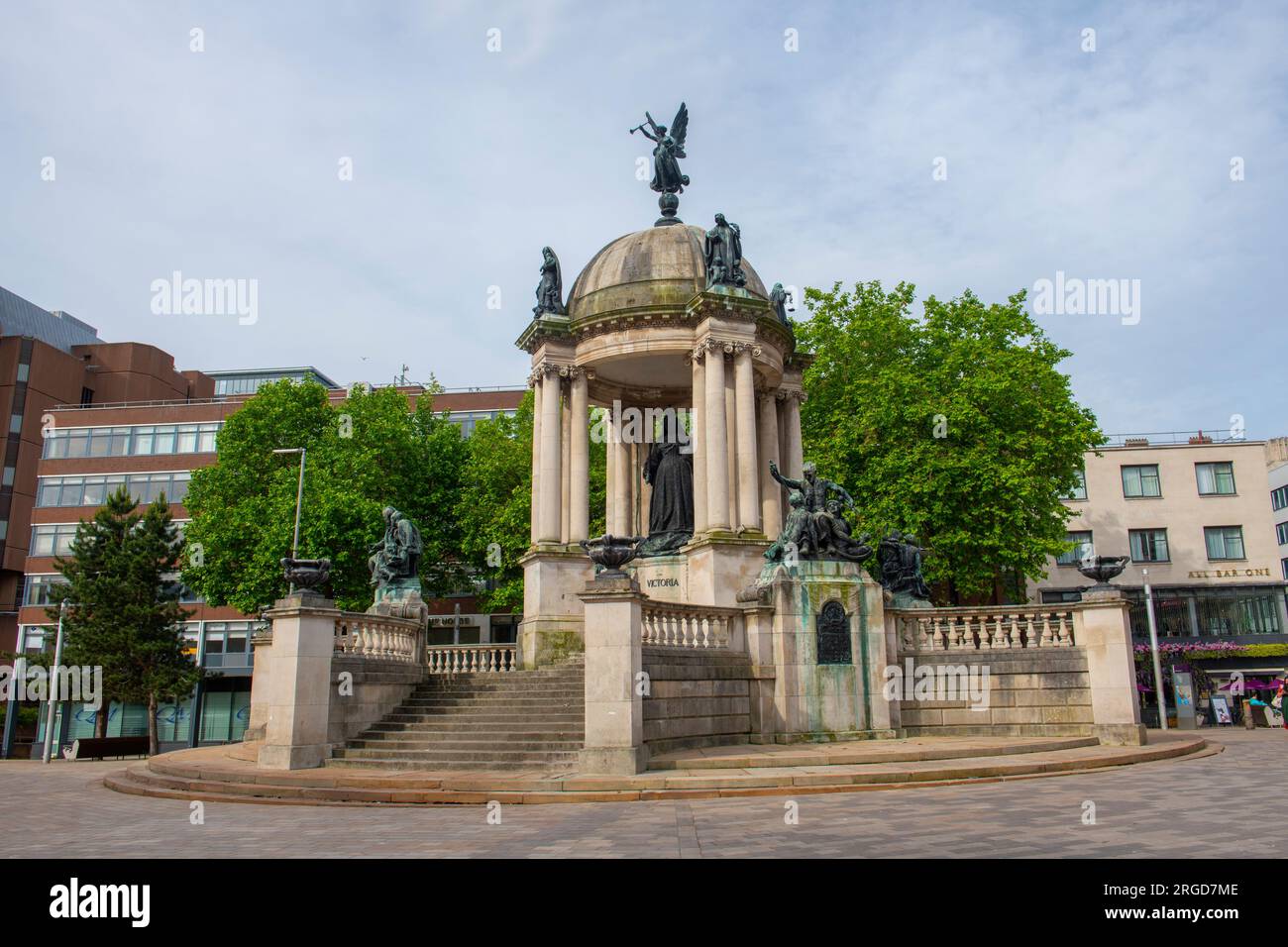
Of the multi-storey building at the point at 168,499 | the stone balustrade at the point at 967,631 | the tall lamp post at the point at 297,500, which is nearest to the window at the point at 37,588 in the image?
the multi-storey building at the point at 168,499

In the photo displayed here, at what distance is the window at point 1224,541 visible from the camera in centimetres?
5153

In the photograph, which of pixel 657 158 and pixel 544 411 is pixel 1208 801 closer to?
pixel 544 411

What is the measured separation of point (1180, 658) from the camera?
45.4 metres

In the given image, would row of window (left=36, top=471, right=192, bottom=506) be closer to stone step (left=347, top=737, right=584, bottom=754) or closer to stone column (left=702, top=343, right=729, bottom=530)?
stone column (left=702, top=343, right=729, bottom=530)

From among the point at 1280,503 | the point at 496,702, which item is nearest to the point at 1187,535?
the point at 1280,503

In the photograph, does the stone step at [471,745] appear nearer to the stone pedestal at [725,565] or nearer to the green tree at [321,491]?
the stone pedestal at [725,565]

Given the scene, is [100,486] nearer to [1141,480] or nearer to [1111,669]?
[1111,669]

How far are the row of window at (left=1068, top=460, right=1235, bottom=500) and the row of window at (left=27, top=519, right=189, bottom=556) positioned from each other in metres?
58.9

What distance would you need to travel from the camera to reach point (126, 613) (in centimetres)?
3847

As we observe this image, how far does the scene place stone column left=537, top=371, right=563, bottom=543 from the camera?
2331cm

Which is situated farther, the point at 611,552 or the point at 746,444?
the point at 746,444

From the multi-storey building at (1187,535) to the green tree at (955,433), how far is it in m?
21.2

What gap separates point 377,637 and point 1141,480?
47884mm

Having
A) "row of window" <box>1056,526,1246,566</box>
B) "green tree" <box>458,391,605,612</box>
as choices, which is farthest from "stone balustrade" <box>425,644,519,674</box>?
"row of window" <box>1056,526,1246,566</box>
